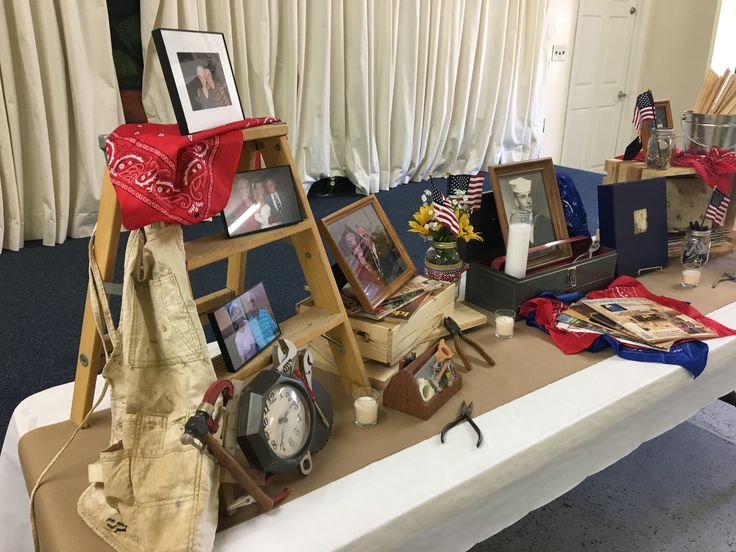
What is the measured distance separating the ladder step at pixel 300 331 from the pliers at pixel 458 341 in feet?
0.95

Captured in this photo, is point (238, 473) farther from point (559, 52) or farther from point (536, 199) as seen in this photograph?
point (559, 52)

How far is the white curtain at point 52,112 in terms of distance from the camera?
301cm

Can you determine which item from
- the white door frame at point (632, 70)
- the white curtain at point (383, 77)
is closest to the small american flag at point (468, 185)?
the white curtain at point (383, 77)

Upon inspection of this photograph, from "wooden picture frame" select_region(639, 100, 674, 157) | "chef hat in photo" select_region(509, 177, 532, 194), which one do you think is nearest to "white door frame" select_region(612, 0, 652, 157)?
"wooden picture frame" select_region(639, 100, 674, 157)

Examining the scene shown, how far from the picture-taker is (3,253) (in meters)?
3.20

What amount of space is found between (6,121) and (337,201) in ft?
6.92

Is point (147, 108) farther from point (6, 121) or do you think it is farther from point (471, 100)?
point (471, 100)

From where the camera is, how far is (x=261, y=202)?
1040 mm

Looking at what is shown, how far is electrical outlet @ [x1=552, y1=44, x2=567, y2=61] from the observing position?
18.4ft

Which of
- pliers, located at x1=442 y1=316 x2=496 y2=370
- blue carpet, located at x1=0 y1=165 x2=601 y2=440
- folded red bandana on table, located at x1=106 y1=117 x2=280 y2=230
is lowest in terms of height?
A: blue carpet, located at x1=0 y1=165 x2=601 y2=440

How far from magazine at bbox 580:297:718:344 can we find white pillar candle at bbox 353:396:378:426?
63 cm

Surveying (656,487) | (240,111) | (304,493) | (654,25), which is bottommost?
(656,487)

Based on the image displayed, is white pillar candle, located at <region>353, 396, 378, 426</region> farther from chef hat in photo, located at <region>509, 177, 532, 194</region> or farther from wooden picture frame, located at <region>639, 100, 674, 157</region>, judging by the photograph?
wooden picture frame, located at <region>639, 100, 674, 157</region>

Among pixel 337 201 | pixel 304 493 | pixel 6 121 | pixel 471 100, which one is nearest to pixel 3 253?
pixel 6 121
